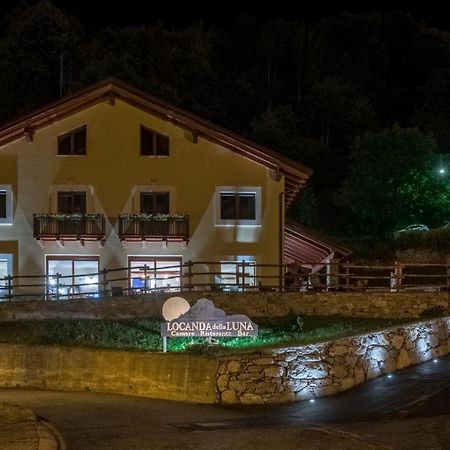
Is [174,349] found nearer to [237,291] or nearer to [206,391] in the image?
[206,391]

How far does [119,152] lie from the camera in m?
34.8

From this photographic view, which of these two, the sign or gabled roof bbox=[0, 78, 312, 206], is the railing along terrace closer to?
gabled roof bbox=[0, 78, 312, 206]

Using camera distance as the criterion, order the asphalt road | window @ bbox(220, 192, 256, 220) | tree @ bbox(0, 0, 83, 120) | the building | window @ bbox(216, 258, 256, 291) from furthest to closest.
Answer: tree @ bbox(0, 0, 83, 120)
window @ bbox(220, 192, 256, 220)
the building
window @ bbox(216, 258, 256, 291)
the asphalt road

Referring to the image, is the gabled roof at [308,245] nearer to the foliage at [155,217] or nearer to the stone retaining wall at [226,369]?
the foliage at [155,217]

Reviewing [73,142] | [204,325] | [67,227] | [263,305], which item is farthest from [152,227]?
[204,325]

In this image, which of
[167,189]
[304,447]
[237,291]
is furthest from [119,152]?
[304,447]

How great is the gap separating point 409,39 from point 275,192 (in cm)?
5952

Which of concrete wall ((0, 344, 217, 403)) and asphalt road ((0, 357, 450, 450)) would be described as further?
concrete wall ((0, 344, 217, 403))

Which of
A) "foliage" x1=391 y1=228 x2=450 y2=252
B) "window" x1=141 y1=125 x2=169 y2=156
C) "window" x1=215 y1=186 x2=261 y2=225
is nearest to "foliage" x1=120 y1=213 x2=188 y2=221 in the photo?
"window" x1=215 y1=186 x2=261 y2=225

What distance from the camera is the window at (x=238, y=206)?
3466cm

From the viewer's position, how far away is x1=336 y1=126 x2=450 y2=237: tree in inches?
1921

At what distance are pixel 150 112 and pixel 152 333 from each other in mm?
12715

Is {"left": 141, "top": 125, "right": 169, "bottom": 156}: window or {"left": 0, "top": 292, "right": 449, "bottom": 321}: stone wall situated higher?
{"left": 141, "top": 125, "right": 169, "bottom": 156}: window

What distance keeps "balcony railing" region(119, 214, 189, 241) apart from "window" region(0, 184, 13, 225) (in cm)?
456
